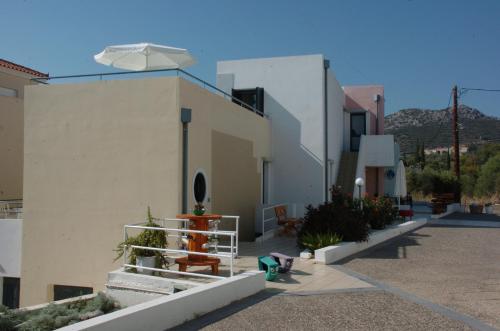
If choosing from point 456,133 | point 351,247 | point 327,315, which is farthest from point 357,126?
point 327,315

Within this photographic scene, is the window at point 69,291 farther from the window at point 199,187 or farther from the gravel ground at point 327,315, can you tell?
the gravel ground at point 327,315

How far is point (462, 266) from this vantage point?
10.8 meters

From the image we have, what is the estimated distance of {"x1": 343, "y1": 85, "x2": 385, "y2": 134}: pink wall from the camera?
79.5 ft

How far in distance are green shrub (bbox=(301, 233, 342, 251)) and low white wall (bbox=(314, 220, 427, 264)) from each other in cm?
20

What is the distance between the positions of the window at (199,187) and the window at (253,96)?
6.10 m

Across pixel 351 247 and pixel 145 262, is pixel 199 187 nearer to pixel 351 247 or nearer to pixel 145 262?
pixel 145 262

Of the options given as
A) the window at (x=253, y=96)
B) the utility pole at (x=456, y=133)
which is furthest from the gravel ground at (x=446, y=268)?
the utility pole at (x=456, y=133)

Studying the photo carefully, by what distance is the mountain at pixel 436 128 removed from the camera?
7244cm

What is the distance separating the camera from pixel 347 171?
20.3 m

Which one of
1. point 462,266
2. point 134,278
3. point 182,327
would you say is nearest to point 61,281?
point 134,278

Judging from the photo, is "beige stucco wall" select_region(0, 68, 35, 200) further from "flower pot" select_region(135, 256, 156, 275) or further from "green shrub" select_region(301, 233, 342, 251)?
"green shrub" select_region(301, 233, 342, 251)

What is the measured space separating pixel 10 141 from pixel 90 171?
28.7 feet

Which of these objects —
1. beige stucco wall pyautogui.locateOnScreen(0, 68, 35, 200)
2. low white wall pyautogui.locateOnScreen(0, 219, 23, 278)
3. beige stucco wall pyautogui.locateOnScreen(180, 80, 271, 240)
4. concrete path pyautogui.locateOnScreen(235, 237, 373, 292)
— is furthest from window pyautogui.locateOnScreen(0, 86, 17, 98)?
concrete path pyautogui.locateOnScreen(235, 237, 373, 292)

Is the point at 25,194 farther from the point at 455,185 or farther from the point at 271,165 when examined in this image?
the point at 455,185
